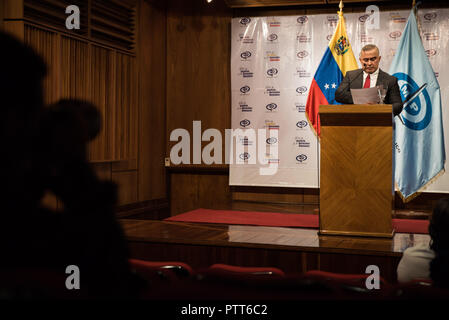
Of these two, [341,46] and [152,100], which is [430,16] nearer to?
[341,46]

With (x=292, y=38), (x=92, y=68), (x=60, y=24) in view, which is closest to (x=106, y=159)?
(x=92, y=68)

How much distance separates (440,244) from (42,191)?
1.46m

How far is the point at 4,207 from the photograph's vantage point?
2.83 ft

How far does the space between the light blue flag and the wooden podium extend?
254 centimetres

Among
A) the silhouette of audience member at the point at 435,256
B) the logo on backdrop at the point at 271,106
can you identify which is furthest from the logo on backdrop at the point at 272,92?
the silhouette of audience member at the point at 435,256

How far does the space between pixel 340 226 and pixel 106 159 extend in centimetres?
309

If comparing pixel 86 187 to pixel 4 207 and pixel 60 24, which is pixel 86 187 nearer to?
pixel 4 207

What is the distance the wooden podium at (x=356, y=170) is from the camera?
3.55m

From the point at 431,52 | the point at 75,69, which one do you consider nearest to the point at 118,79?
the point at 75,69

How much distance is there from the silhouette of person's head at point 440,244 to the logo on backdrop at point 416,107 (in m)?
4.30

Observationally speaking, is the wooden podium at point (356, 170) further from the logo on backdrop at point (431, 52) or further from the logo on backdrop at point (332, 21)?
the logo on backdrop at point (332, 21)

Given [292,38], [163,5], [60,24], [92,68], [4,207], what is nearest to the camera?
[4,207]

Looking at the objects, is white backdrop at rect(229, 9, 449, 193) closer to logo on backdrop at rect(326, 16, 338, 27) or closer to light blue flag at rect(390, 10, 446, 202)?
logo on backdrop at rect(326, 16, 338, 27)

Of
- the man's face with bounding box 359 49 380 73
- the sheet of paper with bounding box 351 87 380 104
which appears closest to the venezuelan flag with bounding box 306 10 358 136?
the man's face with bounding box 359 49 380 73
